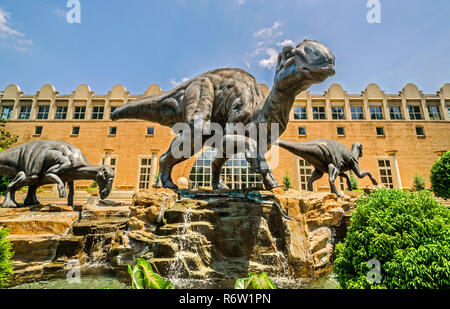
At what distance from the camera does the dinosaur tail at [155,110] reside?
14.4ft

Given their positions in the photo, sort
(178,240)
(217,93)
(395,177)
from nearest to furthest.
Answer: (178,240)
(217,93)
(395,177)

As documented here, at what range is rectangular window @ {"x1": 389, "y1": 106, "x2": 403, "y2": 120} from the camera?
2292 cm

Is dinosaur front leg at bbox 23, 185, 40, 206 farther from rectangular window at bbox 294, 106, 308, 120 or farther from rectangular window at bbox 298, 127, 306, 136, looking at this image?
rectangular window at bbox 294, 106, 308, 120

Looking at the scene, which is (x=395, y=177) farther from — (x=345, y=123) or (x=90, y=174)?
(x=90, y=174)

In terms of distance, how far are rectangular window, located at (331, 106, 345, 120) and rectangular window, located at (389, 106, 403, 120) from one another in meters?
4.40

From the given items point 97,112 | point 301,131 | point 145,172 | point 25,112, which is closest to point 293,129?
point 301,131

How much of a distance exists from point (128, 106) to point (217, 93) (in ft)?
6.00

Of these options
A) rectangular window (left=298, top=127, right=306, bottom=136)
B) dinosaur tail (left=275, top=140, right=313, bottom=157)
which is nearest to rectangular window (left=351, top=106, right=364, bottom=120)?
rectangular window (left=298, top=127, right=306, bottom=136)

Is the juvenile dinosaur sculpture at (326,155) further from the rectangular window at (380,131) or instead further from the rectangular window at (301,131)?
the rectangular window at (380,131)

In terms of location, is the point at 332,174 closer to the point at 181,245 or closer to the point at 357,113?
the point at 181,245

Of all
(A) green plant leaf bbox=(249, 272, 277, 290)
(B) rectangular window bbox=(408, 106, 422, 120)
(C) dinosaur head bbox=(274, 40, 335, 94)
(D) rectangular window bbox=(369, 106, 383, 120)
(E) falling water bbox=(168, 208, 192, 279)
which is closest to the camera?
(A) green plant leaf bbox=(249, 272, 277, 290)

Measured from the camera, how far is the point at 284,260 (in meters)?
3.46

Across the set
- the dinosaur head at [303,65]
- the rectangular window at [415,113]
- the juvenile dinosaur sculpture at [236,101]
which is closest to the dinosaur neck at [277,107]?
the juvenile dinosaur sculpture at [236,101]
